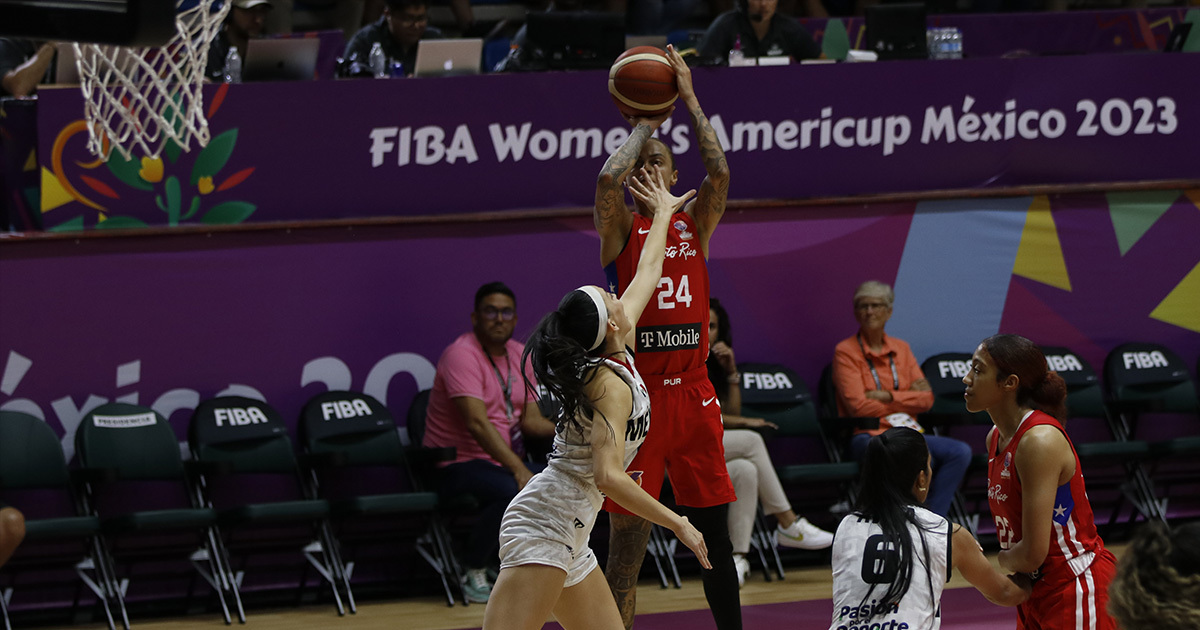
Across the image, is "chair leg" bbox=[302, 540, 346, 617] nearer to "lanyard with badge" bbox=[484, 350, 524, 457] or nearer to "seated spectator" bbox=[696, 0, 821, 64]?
"lanyard with badge" bbox=[484, 350, 524, 457]

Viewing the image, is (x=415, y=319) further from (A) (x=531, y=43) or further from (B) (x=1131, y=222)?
(B) (x=1131, y=222)

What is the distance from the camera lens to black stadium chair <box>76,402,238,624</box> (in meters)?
7.22

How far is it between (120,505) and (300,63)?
2.56 metres

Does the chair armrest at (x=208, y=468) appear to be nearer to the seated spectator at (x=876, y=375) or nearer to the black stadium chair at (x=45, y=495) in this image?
the black stadium chair at (x=45, y=495)

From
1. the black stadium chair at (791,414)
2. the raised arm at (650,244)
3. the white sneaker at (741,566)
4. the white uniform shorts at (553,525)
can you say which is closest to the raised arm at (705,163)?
the raised arm at (650,244)

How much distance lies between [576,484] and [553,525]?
0.15 m

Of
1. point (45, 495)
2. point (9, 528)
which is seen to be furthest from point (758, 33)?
point (9, 528)

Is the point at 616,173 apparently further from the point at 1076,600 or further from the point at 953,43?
the point at 953,43

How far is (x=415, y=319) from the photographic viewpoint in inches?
323

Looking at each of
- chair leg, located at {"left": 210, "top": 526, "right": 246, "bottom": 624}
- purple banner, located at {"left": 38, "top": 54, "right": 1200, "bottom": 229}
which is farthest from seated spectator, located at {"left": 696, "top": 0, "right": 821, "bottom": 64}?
chair leg, located at {"left": 210, "top": 526, "right": 246, "bottom": 624}

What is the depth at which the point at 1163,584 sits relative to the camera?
7.52ft

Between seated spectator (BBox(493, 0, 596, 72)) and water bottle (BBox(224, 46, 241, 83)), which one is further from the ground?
seated spectator (BBox(493, 0, 596, 72))

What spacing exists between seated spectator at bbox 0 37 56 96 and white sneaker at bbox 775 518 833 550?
4652 mm

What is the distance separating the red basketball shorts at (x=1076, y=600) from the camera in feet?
14.0
